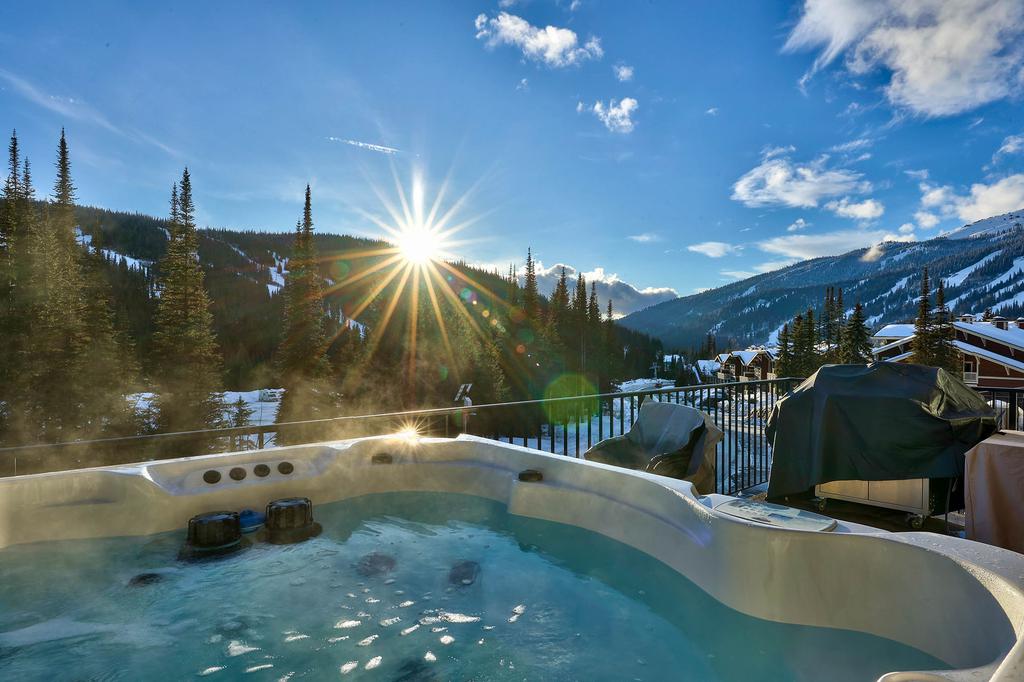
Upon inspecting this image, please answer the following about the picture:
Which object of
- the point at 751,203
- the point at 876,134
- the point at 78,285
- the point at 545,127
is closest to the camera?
the point at 545,127

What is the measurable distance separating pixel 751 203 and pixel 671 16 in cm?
1927

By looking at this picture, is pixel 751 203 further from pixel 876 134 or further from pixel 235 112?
pixel 235 112

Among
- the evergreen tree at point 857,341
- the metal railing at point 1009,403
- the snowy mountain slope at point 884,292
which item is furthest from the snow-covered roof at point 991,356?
the snowy mountain slope at point 884,292

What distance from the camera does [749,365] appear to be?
1866 inches

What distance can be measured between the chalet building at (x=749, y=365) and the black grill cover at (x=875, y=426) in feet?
135

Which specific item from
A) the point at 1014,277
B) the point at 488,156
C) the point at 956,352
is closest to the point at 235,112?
the point at 488,156

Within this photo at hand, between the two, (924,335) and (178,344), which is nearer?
(178,344)

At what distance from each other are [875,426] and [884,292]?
18098cm

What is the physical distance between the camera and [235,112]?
9.09 meters

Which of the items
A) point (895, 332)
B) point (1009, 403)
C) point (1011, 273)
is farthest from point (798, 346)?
point (1011, 273)

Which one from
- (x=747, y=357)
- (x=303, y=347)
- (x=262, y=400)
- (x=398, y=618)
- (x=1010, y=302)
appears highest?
(x=1010, y=302)

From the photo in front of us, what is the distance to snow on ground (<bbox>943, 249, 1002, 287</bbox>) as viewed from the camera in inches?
5207

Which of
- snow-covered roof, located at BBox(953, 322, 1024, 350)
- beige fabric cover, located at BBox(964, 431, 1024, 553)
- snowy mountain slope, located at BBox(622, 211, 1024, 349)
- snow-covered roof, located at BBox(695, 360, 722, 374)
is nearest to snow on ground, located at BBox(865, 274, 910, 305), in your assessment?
snowy mountain slope, located at BBox(622, 211, 1024, 349)

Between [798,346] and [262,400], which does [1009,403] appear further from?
[262,400]
